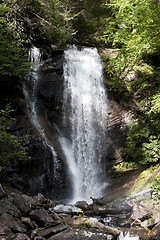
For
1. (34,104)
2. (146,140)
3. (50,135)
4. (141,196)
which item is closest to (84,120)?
(50,135)

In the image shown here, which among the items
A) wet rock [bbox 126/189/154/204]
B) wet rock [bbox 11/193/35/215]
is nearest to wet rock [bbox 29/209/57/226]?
wet rock [bbox 11/193/35/215]

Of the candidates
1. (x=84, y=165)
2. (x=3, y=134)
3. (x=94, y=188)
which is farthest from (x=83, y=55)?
(x=3, y=134)

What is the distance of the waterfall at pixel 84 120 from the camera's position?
891cm

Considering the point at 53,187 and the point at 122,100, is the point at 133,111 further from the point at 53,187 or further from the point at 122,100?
the point at 53,187

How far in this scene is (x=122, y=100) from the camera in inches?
440

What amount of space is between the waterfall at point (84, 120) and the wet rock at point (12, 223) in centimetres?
463

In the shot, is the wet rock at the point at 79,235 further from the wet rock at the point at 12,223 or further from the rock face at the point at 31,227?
the wet rock at the point at 12,223

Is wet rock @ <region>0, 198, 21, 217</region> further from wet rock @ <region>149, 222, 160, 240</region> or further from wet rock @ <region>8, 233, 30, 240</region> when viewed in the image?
wet rock @ <region>149, 222, 160, 240</region>

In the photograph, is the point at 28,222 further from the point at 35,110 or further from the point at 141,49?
the point at 35,110

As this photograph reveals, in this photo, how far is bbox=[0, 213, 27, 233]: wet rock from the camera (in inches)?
130

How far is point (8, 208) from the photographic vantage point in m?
3.78

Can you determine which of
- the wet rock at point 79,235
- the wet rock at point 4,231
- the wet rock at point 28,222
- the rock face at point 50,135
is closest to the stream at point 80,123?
the rock face at point 50,135

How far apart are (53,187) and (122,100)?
6.20m

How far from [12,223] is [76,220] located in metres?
1.84
